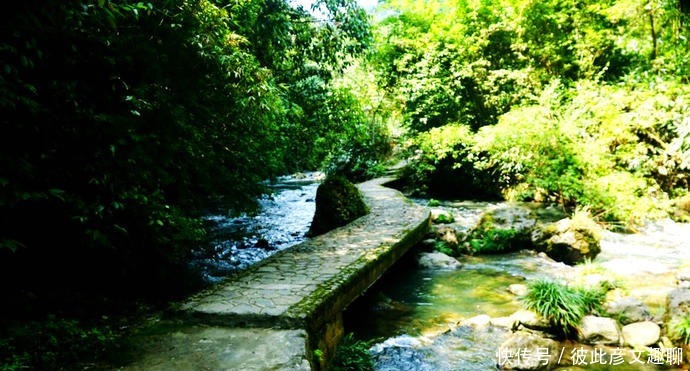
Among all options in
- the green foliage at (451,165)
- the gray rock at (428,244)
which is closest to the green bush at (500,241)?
the gray rock at (428,244)

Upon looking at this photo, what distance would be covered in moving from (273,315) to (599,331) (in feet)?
13.0

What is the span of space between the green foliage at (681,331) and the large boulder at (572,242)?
3.30m

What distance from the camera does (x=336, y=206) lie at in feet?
30.5

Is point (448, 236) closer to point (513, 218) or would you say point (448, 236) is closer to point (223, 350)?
point (513, 218)

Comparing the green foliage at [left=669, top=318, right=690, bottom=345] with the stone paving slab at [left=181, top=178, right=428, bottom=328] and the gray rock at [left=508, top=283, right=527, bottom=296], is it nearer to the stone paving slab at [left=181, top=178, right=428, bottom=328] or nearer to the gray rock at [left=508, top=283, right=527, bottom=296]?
the gray rock at [left=508, top=283, right=527, bottom=296]

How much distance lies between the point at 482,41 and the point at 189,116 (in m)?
14.3

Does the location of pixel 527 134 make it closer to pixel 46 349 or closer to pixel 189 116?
pixel 189 116

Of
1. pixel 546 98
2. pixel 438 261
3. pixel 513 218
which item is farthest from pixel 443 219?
pixel 546 98

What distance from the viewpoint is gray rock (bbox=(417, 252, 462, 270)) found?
8312 mm

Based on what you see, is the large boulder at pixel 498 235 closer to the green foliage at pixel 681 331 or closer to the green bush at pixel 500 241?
the green bush at pixel 500 241

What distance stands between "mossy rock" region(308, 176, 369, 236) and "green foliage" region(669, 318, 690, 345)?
19.0 ft

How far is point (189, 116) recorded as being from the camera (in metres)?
5.27

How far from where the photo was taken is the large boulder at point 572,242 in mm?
8148

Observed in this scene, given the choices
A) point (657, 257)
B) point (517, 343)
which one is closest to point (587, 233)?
point (657, 257)
